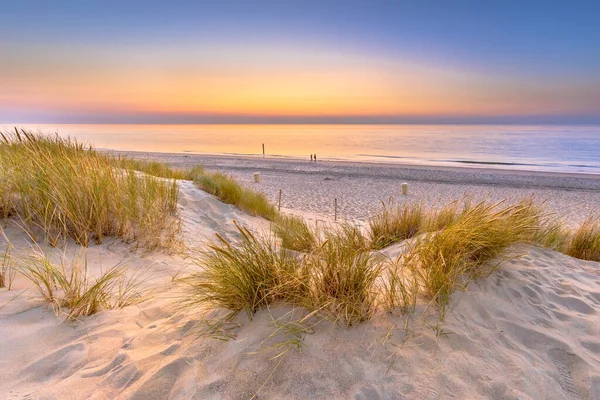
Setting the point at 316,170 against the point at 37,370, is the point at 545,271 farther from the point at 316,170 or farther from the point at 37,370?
the point at 316,170

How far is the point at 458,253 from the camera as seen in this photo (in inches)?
115

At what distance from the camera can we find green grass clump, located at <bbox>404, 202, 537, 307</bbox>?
8.41 feet

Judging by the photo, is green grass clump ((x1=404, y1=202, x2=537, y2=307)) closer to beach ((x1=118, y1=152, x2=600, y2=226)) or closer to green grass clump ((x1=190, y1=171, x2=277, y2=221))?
green grass clump ((x1=190, y1=171, x2=277, y2=221))

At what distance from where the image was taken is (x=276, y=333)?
206cm

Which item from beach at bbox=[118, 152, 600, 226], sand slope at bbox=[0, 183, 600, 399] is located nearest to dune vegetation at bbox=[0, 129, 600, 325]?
sand slope at bbox=[0, 183, 600, 399]

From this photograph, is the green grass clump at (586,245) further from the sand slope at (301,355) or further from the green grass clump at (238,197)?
the green grass clump at (238,197)

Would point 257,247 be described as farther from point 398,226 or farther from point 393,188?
point 393,188

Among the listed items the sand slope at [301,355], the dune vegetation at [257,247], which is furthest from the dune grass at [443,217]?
the sand slope at [301,355]

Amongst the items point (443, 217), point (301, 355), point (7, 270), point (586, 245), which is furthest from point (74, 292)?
point (586, 245)

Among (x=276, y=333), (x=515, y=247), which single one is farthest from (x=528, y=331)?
(x=276, y=333)

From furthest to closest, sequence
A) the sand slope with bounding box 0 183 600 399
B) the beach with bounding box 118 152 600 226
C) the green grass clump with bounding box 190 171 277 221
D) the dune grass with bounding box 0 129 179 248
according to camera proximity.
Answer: the beach with bounding box 118 152 600 226
the green grass clump with bounding box 190 171 277 221
the dune grass with bounding box 0 129 179 248
the sand slope with bounding box 0 183 600 399

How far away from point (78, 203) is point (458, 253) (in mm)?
3870

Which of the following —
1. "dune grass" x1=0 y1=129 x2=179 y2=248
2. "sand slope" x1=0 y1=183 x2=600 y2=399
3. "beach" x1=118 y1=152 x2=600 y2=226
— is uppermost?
"dune grass" x1=0 y1=129 x2=179 y2=248

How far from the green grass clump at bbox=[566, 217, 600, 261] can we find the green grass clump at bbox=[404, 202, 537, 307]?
1.64m
